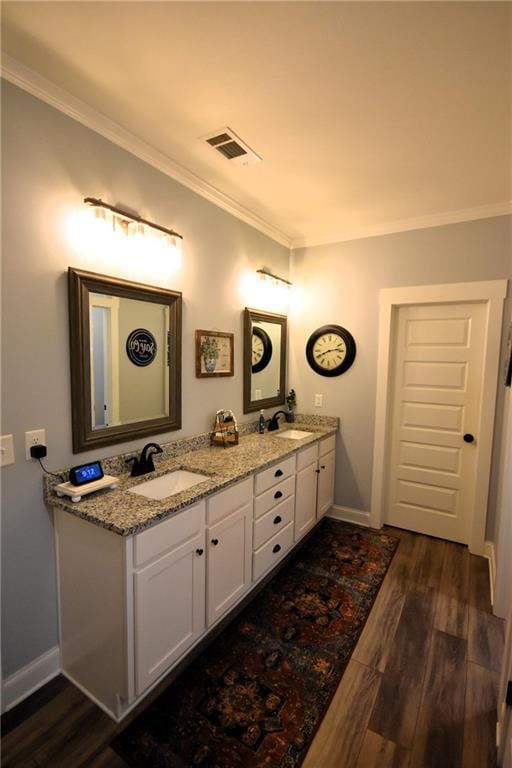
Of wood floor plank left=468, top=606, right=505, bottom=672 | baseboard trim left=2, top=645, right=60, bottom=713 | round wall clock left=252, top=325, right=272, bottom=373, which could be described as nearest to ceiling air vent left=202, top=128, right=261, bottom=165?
round wall clock left=252, top=325, right=272, bottom=373

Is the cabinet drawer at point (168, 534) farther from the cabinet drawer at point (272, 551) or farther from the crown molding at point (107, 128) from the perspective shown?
the crown molding at point (107, 128)

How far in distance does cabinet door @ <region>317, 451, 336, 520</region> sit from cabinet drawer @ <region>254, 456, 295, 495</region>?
59 centimetres

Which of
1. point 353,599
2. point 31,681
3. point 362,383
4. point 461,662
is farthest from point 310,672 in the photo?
point 362,383

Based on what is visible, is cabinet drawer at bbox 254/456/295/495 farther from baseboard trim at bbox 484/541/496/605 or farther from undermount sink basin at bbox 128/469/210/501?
baseboard trim at bbox 484/541/496/605

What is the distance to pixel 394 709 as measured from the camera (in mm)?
1607

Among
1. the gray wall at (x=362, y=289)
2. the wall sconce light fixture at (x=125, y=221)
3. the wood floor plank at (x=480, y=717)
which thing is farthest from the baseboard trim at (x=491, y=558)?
the wall sconce light fixture at (x=125, y=221)

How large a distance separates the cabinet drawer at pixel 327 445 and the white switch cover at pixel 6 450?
2.24 meters

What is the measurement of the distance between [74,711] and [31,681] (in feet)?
0.84

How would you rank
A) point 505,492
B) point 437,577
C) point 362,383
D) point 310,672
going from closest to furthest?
point 310,672
point 505,492
point 437,577
point 362,383

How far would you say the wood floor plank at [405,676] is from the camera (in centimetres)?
153

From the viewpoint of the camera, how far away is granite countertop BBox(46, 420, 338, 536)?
146cm

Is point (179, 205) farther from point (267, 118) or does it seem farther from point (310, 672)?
point (310, 672)

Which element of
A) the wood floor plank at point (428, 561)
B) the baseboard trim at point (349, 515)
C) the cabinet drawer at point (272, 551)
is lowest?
the wood floor plank at point (428, 561)

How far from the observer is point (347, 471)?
341 centimetres
